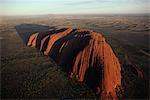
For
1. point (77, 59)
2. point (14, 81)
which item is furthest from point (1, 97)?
point (77, 59)

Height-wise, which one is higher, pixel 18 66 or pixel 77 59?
pixel 77 59

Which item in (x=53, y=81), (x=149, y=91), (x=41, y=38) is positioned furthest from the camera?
(x=41, y=38)

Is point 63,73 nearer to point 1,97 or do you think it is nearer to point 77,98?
point 77,98

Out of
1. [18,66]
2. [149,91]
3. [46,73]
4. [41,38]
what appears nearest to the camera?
[149,91]

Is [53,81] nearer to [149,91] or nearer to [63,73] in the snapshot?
[63,73]

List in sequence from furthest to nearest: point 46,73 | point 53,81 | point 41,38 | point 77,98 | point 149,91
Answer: point 41,38
point 46,73
point 53,81
point 149,91
point 77,98

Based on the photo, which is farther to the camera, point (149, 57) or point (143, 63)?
point (149, 57)

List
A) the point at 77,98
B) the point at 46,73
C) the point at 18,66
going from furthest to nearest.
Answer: the point at 18,66 < the point at 46,73 < the point at 77,98

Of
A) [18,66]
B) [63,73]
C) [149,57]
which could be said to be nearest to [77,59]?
[63,73]

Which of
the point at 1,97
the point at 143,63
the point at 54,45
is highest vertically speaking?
the point at 54,45
